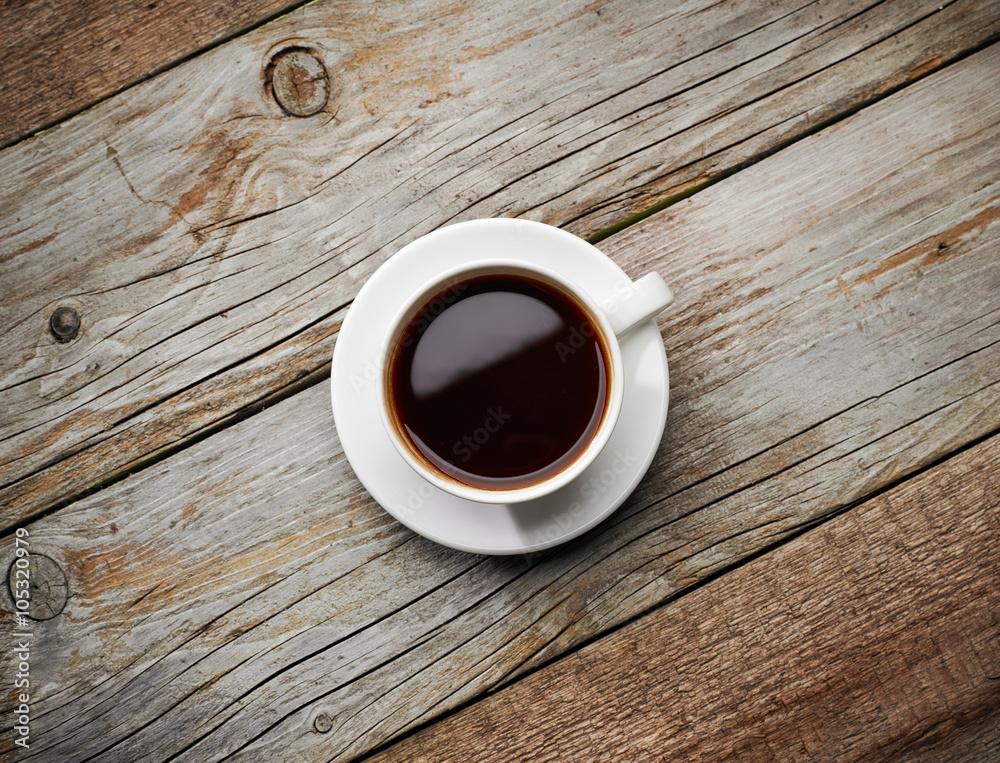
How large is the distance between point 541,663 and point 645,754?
0.26m

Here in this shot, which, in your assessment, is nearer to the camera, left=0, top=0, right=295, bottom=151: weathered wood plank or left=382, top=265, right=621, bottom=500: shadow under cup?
left=382, top=265, right=621, bottom=500: shadow under cup

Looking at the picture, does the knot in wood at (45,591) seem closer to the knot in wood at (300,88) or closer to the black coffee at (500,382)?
the black coffee at (500,382)

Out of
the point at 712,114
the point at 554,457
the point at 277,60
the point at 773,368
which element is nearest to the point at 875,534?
the point at 773,368

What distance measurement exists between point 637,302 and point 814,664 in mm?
828

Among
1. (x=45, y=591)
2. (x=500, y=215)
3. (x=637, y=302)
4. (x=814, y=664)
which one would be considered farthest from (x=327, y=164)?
(x=814, y=664)

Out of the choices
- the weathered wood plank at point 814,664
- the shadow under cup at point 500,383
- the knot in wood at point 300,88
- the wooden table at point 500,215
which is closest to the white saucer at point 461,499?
the shadow under cup at point 500,383

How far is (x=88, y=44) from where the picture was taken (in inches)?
50.3

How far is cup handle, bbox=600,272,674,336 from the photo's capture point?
951 mm

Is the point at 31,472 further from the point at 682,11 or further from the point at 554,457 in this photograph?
the point at 682,11

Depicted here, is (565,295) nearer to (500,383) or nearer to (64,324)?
(500,383)

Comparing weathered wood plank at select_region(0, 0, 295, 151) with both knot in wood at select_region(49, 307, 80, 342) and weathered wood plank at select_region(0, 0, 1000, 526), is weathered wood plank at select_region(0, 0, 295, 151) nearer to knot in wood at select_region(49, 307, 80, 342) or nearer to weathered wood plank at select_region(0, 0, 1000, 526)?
weathered wood plank at select_region(0, 0, 1000, 526)

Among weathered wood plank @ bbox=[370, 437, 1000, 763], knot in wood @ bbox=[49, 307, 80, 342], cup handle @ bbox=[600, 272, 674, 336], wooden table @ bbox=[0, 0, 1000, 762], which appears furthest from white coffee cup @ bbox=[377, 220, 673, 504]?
knot in wood @ bbox=[49, 307, 80, 342]

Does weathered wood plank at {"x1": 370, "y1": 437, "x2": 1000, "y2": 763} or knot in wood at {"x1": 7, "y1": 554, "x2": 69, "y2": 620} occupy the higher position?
knot in wood at {"x1": 7, "y1": 554, "x2": 69, "y2": 620}

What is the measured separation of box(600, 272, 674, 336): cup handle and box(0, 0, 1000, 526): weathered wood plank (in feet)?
1.11
